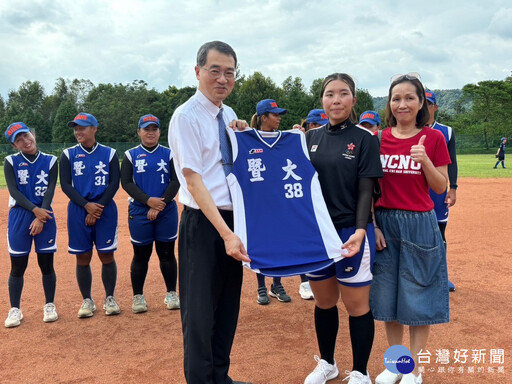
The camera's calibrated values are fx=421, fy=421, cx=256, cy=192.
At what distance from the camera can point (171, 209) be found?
17.5ft

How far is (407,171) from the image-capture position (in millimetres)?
3152

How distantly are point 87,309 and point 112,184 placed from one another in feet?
5.08

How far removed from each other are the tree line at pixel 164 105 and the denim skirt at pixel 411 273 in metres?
44.3

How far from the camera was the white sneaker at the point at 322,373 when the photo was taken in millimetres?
3430

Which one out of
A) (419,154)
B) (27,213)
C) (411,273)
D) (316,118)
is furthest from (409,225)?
(27,213)

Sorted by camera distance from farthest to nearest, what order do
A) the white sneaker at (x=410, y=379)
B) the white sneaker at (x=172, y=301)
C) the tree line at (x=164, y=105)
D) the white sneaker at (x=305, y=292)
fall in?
1. the tree line at (x=164, y=105)
2. the white sneaker at (x=305, y=292)
3. the white sneaker at (x=172, y=301)
4. the white sneaker at (x=410, y=379)

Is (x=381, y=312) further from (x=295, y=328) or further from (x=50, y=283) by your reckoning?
(x=50, y=283)

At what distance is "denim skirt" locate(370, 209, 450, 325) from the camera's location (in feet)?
10.4

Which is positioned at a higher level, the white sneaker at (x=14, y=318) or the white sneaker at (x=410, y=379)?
the white sneaker at (x=14, y=318)

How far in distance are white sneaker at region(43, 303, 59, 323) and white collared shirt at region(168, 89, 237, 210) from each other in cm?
308

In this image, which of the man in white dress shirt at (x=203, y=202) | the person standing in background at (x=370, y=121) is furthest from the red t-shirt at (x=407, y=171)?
the person standing in background at (x=370, y=121)

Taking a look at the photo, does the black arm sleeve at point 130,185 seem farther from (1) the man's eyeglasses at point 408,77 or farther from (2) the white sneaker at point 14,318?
(1) the man's eyeglasses at point 408,77

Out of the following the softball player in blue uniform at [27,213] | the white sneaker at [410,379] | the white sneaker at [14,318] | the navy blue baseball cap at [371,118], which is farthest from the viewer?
the navy blue baseball cap at [371,118]

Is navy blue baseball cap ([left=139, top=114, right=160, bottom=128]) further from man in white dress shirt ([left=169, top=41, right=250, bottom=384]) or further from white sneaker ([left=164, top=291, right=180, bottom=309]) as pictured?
man in white dress shirt ([left=169, top=41, right=250, bottom=384])
